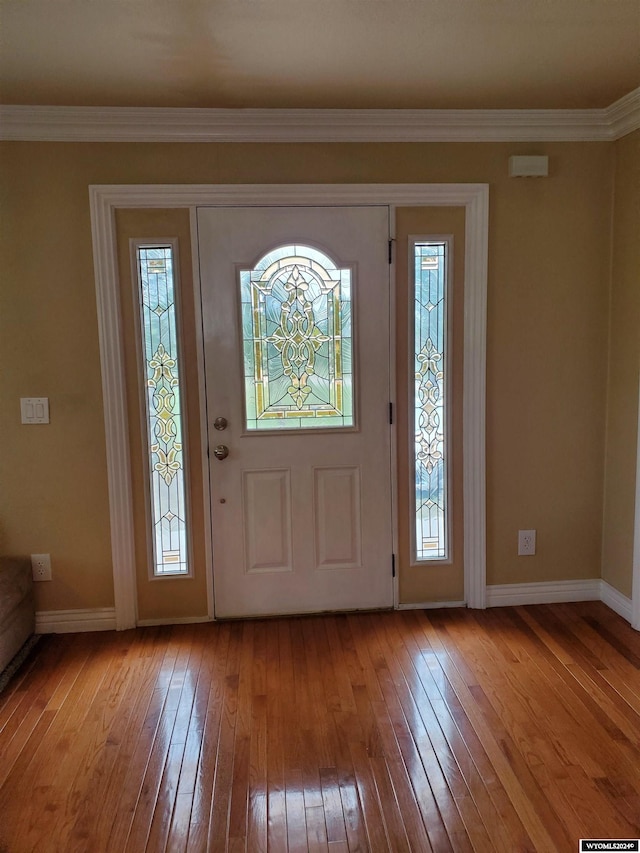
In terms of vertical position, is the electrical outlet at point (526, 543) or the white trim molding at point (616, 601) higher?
the electrical outlet at point (526, 543)

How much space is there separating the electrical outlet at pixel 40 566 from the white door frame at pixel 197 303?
1.02 ft

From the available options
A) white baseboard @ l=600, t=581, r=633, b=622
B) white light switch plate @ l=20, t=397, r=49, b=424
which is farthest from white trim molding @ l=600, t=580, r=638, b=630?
white light switch plate @ l=20, t=397, r=49, b=424

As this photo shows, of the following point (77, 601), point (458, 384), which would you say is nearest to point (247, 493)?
point (77, 601)

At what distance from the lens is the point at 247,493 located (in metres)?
3.04

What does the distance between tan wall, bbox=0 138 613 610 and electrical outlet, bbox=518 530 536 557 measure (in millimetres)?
40

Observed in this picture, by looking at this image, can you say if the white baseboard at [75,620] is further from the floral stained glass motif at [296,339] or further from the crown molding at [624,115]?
the crown molding at [624,115]

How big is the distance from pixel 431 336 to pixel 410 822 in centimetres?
Answer: 202

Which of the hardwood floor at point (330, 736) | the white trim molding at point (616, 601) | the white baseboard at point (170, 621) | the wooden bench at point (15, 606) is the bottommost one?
the hardwood floor at point (330, 736)

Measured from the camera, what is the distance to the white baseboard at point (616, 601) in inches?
118

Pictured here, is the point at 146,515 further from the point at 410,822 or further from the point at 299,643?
the point at 410,822

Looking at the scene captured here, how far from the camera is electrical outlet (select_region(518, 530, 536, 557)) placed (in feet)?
10.5

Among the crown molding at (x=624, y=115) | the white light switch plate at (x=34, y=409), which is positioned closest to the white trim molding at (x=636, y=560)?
the crown molding at (x=624, y=115)

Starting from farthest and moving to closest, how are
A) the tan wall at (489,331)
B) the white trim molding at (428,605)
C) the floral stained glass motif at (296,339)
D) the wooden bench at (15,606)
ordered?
1. the white trim molding at (428,605)
2. the floral stained glass motif at (296,339)
3. the tan wall at (489,331)
4. the wooden bench at (15,606)

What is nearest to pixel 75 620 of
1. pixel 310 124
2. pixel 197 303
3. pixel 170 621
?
pixel 170 621
